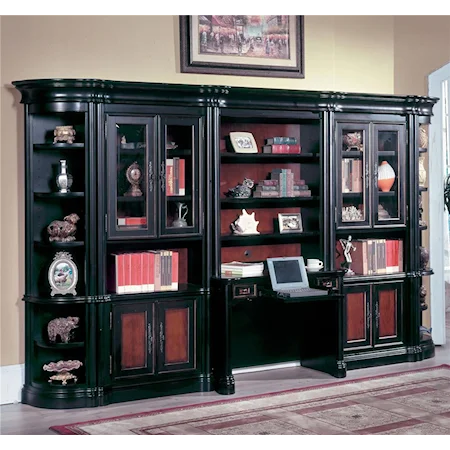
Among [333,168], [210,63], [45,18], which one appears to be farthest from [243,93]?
[45,18]

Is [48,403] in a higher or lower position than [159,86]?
lower

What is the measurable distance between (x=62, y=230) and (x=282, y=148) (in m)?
1.93

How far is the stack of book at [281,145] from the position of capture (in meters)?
6.08

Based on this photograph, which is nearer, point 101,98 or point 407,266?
point 101,98

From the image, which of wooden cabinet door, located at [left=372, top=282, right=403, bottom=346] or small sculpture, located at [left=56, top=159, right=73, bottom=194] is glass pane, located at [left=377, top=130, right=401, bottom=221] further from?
small sculpture, located at [left=56, top=159, right=73, bottom=194]

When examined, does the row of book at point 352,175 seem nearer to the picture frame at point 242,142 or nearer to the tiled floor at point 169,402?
the picture frame at point 242,142

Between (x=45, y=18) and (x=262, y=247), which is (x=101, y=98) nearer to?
(x=45, y=18)

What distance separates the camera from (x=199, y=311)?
5.58 meters

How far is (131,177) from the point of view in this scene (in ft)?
17.5

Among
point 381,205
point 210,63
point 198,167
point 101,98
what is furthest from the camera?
point 381,205

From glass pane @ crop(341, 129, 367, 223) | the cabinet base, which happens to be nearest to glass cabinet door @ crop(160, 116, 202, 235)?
the cabinet base

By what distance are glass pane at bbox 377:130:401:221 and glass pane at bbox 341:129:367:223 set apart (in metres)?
0.19

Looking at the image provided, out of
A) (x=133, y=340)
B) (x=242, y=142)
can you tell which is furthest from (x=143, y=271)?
(x=242, y=142)

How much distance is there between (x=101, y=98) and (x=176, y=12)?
3.82 feet
